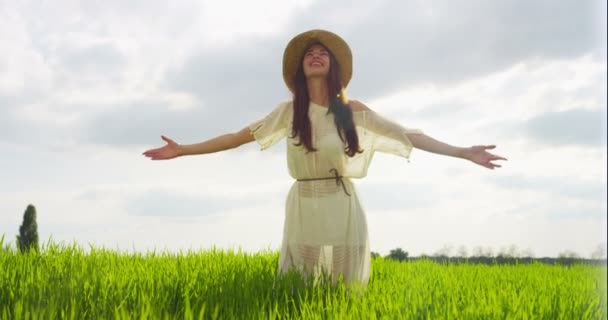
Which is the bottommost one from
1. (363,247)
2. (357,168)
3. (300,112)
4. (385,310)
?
(385,310)

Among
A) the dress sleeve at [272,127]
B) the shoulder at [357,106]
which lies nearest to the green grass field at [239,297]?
the dress sleeve at [272,127]

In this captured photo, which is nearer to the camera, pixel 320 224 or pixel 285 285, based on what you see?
pixel 285 285

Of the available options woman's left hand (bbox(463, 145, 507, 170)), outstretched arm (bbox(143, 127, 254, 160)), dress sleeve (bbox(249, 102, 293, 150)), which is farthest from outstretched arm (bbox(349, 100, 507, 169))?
outstretched arm (bbox(143, 127, 254, 160))

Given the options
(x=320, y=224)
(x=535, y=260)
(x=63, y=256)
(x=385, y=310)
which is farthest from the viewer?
(x=535, y=260)

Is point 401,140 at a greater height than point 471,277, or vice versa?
point 401,140

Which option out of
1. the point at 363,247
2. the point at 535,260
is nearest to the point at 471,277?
the point at 363,247

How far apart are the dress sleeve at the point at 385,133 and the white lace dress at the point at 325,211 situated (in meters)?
0.04

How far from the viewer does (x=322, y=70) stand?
4223 millimetres

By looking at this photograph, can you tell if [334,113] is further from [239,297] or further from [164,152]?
[239,297]

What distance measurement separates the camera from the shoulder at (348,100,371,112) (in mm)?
4301

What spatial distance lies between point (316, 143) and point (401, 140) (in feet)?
2.22

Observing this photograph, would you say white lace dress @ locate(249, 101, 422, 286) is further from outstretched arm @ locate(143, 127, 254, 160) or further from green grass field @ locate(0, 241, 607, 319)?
outstretched arm @ locate(143, 127, 254, 160)

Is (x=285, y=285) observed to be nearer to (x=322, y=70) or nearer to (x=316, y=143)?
(x=316, y=143)

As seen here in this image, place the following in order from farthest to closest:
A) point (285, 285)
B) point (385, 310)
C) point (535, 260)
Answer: point (535, 260)
point (285, 285)
point (385, 310)
